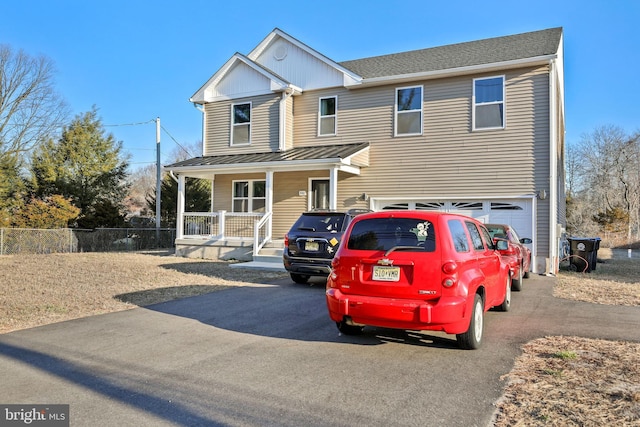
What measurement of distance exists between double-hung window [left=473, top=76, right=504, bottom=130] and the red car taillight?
35.3ft

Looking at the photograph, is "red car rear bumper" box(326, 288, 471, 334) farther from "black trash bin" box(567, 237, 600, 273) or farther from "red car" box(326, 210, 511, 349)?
"black trash bin" box(567, 237, 600, 273)

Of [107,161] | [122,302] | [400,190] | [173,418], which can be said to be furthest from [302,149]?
[107,161]

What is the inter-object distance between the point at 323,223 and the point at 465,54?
934 centimetres

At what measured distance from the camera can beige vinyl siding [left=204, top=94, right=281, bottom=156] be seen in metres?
17.7

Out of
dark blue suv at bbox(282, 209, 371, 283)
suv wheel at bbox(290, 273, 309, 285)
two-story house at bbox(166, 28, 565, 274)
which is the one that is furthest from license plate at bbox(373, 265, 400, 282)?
two-story house at bbox(166, 28, 565, 274)

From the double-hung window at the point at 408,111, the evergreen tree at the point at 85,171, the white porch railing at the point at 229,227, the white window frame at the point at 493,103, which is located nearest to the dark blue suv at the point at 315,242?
the white porch railing at the point at 229,227

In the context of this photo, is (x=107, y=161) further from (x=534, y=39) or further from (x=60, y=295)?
(x=534, y=39)

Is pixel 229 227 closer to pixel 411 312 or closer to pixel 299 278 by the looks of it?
pixel 299 278

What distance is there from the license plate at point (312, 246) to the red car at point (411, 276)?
422 centimetres

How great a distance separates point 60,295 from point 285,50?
43.0ft

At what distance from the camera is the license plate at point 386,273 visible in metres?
5.11

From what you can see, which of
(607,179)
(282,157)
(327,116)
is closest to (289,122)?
(327,116)

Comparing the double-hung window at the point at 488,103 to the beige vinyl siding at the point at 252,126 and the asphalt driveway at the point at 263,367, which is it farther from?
the asphalt driveway at the point at 263,367

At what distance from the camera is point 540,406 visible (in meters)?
3.62
